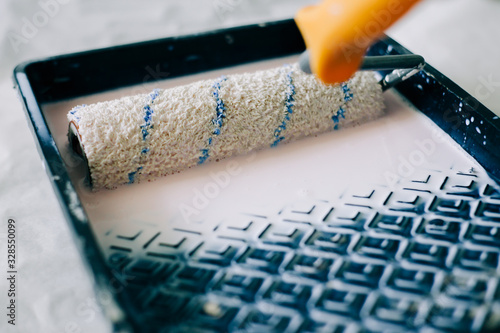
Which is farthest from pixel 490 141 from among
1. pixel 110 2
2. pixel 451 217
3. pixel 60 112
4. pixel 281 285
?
pixel 110 2

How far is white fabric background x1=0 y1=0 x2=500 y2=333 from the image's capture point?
575 mm

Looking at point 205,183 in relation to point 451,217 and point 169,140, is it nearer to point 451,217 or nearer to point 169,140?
point 169,140

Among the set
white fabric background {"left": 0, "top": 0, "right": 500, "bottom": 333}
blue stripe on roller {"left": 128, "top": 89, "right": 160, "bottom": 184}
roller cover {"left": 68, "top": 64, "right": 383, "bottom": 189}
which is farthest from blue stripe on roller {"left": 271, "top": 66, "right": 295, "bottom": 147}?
white fabric background {"left": 0, "top": 0, "right": 500, "bottom": 333}

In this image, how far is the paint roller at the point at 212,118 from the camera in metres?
0.63

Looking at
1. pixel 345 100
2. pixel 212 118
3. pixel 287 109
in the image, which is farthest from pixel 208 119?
pixel 345 100

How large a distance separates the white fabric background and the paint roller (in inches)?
4.5

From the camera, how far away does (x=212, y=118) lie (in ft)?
2.19

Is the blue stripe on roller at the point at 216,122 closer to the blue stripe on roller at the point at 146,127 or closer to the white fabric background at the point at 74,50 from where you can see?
the blue stripe on roller at the point at 146,127

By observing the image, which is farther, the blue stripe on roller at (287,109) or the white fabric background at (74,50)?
the blue stripe on roller at (287,109)

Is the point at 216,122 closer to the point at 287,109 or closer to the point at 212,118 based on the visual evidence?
the point at 212,118

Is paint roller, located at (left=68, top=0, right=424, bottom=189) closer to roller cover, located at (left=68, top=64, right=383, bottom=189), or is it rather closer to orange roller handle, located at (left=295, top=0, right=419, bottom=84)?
roller cover, located at (left=68, top=64, right=383, bottom=189)

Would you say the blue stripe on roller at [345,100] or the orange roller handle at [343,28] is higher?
the blue stripe on roller at [345,100]

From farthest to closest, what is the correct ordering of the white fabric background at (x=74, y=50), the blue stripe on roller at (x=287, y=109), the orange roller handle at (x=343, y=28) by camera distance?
the blue stripe on roller at (x=287, y=109), the white fabric background at (x=74, y=50), the orange roller handle at (x=343, y=28)

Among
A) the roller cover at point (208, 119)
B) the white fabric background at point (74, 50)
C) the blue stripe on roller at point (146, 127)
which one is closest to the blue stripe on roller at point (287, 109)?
the roller cover at point (208, 119)
